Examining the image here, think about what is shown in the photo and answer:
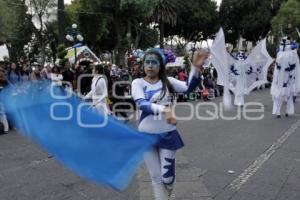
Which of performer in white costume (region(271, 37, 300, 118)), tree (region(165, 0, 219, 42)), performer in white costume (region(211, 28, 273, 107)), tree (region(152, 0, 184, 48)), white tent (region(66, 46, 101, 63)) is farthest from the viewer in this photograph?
tree (region(165, 0, 219, 42))

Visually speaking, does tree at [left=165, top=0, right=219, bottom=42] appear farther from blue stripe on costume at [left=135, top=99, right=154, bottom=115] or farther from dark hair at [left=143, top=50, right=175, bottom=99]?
blue stripe on costume at [left=135, top=99, right=154, bottom=115]

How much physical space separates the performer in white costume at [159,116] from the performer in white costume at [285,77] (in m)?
10.1

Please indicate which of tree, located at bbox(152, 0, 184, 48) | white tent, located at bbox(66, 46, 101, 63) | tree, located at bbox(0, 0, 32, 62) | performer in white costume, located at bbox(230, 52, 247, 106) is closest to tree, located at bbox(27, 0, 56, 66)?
tree, located at bbox(0, 0, 32, 62)

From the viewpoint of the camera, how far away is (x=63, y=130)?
5145 mm

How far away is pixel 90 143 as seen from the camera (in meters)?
5.11

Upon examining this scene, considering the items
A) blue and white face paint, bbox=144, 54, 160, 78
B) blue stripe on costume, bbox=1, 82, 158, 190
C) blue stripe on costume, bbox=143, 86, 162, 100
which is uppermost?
blue and white face paint, bbox=144, 54, 160, 78

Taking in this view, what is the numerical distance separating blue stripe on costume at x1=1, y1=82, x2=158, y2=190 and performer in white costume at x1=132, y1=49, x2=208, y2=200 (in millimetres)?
140

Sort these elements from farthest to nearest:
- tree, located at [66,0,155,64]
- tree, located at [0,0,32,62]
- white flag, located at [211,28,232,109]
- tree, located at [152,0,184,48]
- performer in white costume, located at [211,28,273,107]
Answer: tree, located at [152,0,184,48], tree, located at [0,0,32,62], tree, located at [66,0,155,64], performer in white costume, located at [211,28,273,107], white flag, located at [211,28,232,109]

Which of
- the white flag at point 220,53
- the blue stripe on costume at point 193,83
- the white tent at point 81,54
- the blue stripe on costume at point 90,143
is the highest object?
the white tent at point 81,54

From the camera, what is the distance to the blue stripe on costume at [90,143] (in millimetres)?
5027

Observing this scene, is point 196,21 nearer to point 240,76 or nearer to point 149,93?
point 240,76

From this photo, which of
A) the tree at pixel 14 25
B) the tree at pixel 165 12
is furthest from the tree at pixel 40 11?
the tree at pixel 165 12

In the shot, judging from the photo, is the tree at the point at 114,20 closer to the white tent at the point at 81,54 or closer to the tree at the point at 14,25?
the tree at the point at 14,25

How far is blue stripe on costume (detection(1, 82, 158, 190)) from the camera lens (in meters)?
5.03
